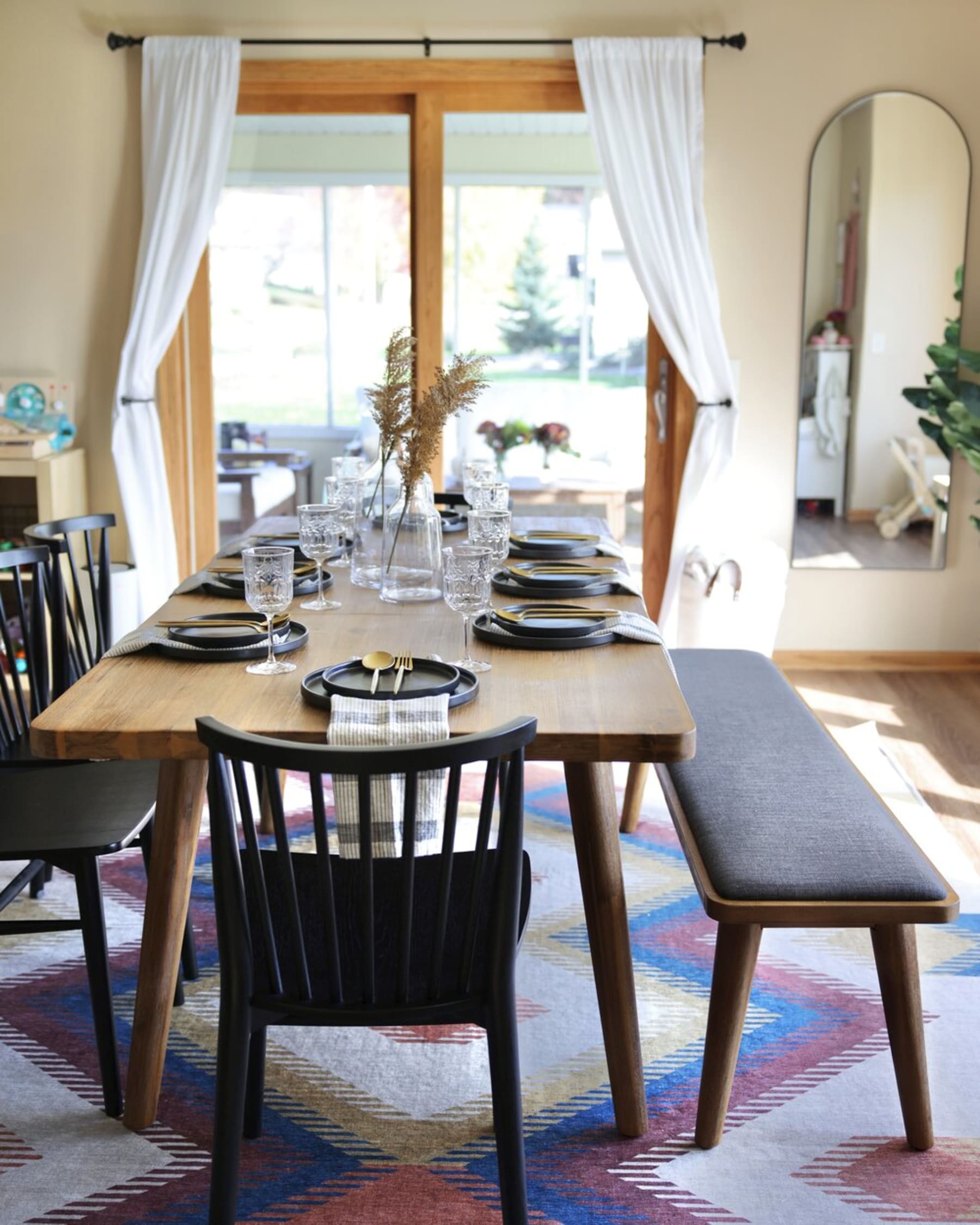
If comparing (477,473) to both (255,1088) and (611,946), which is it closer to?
(611,946)

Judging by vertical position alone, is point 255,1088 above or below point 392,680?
below

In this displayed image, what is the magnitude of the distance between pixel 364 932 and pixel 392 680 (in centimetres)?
51

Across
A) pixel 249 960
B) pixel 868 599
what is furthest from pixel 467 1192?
pixel 868 599

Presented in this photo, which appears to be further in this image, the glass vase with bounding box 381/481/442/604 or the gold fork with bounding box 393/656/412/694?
the glass vase with bounding box 381/481/442/604

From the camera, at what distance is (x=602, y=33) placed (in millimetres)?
4547

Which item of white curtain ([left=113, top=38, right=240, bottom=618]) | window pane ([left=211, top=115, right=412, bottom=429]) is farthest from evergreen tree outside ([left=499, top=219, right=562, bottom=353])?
white curtain ([left=113, top=38, right=240, bottom=618])

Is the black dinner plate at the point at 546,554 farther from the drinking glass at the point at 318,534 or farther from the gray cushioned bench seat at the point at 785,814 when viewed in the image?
the drinking glass at the point at 318,534

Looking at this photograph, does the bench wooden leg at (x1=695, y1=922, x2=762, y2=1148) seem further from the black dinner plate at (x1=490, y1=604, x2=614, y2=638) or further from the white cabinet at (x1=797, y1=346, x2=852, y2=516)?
the white cabinet at (x1=797, y1=346, x2=852, y2=516)

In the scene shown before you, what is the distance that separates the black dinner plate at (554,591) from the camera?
2.62 metres

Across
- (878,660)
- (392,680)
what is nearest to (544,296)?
(878,660)

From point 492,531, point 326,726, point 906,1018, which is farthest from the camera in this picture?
point 492,531

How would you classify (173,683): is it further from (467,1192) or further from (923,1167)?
(923,1167)

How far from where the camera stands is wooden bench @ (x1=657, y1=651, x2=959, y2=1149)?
1.94 m

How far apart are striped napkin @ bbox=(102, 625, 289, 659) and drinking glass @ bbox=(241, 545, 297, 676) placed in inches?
3.1
